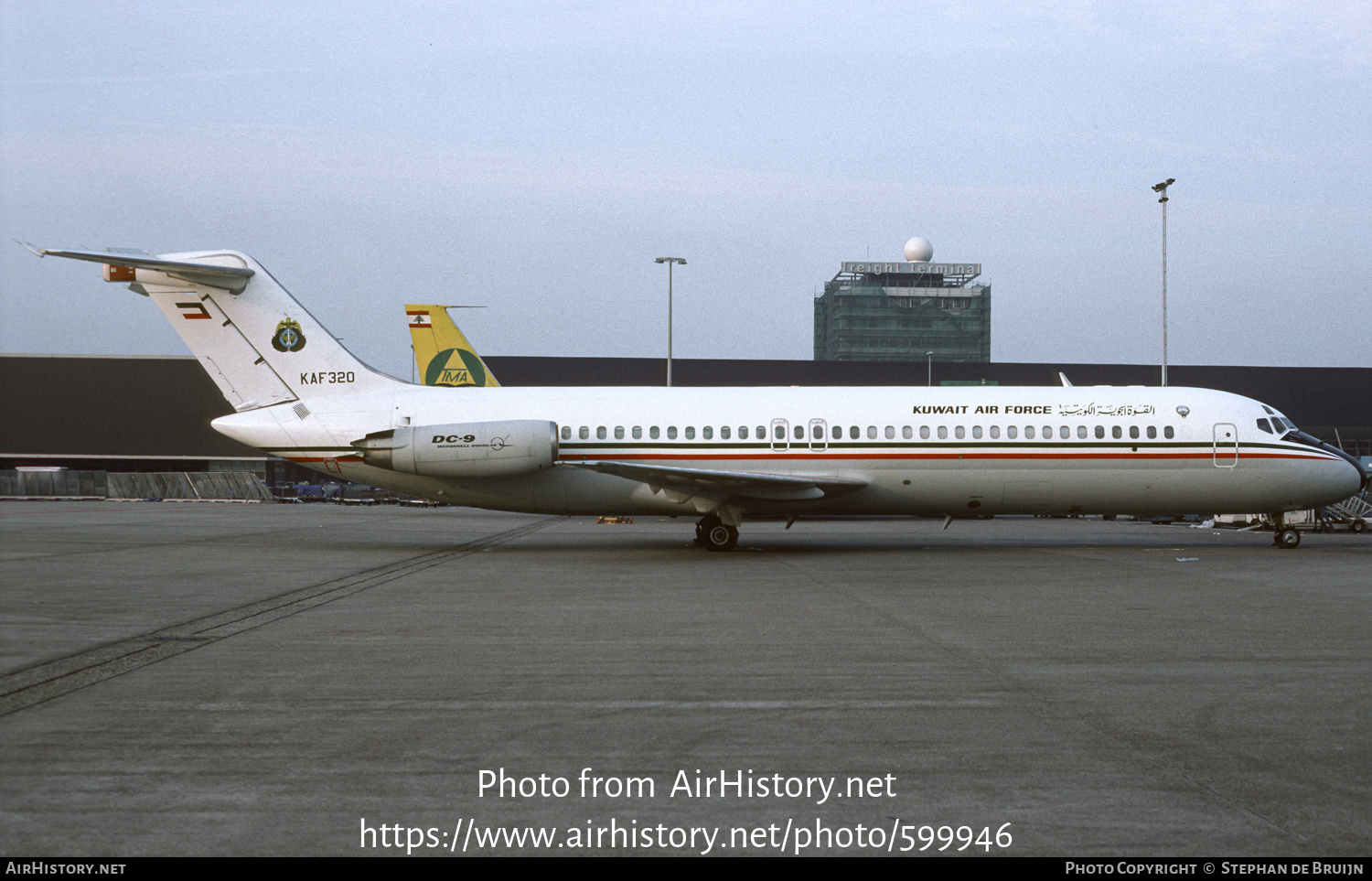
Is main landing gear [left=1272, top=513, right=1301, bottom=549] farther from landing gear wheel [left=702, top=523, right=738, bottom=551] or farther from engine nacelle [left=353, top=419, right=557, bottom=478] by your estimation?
engine nacelle [left=353, top=419, right=557, bottom=478]

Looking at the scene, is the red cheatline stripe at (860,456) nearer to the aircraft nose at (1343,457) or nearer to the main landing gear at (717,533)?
the main landing gear at (717,533)

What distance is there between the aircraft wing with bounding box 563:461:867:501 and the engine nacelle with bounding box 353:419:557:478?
735mm

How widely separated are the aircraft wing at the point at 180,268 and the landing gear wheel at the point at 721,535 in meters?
10.2

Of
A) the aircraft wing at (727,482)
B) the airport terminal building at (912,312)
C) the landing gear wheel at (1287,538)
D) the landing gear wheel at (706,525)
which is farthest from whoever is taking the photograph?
the airport terminal building at (912,312)

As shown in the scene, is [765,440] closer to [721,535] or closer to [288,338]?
[721,535]

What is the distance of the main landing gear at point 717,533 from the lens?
20250mm

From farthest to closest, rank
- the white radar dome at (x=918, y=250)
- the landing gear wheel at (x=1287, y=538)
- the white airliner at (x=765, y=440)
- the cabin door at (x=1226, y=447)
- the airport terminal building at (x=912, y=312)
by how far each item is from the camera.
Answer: the airport terminal building at (x=912, y=312) < the white radar dome at (x=918, y=250) < the landing gear wheel at (x=1287, y=538) < the cabin door at (x=1226, y=447) < the white airliner at (x=765, y=440)

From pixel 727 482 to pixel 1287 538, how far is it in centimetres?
1185

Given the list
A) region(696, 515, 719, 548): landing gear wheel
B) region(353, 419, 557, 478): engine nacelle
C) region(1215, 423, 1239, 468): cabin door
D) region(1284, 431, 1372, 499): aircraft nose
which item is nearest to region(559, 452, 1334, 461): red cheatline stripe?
region(1215, 423, 1239, 468): cabin door

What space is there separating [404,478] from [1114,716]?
15.8m

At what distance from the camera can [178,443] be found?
59.5 meters

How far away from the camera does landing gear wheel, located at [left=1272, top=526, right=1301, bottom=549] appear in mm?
21328

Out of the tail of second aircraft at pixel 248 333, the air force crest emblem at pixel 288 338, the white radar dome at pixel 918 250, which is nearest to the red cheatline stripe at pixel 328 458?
the tail of second aircraft at pixel 248 333

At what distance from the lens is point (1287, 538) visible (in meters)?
21.4
